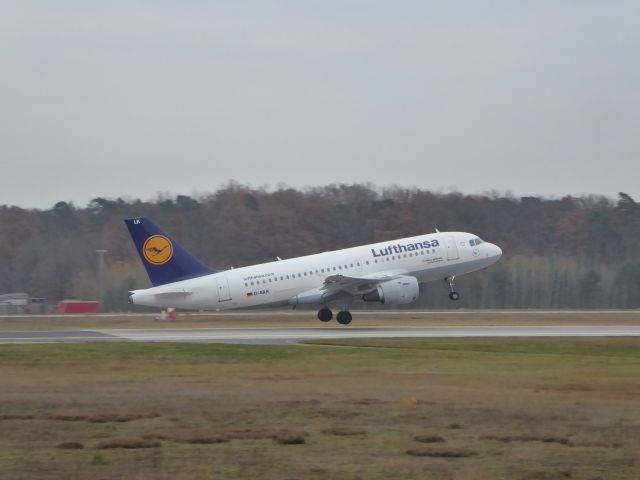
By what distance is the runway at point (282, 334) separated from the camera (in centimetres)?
4091

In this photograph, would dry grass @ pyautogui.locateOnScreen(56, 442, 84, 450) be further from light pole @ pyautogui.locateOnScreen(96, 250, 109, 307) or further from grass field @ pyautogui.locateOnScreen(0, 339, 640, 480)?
light pole @ pyautogui.locateOnScreen(96, 250, 109, 307)

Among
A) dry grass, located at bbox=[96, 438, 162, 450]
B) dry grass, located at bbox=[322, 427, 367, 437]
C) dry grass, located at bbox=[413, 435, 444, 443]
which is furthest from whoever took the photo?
dry grass, located at bbox=[322, 427, 367, 437]

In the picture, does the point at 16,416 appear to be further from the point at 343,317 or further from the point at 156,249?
the point at 343,317

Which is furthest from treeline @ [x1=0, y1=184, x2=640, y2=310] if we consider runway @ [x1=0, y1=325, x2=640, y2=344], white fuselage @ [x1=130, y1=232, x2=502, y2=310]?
runway @ [x1=0, y1=325, x2=640, y2=344]

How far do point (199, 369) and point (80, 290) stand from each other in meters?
61.1

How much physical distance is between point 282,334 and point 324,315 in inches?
348

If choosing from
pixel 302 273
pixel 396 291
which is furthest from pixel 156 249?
pixel 396 291

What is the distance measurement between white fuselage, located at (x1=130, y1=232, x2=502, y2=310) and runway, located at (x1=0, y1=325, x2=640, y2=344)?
5.06 ft

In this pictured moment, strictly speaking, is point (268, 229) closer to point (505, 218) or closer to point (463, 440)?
point (505, 218)

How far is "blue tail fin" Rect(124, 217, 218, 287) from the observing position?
4944 cm

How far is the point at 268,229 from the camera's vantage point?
3750 inches

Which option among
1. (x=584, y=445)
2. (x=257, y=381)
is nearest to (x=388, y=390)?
(x=257, y=381)

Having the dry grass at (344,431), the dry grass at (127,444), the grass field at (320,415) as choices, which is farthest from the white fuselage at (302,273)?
the dry grass at (127,444)

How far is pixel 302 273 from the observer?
50.7 m
